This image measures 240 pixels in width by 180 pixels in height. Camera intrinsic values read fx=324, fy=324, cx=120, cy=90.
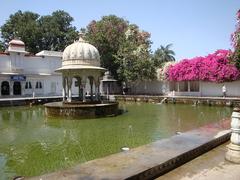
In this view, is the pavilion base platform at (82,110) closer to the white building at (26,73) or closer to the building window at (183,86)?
the white building at (26,73)

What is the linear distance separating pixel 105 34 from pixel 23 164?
3554 centimetres

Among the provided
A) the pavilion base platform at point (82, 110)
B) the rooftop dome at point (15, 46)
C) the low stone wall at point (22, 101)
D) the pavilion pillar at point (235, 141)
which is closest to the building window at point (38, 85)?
the rooftop dome at point (15, 46)

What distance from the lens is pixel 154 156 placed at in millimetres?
7676

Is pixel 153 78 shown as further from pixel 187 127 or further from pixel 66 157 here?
pixel 66 157

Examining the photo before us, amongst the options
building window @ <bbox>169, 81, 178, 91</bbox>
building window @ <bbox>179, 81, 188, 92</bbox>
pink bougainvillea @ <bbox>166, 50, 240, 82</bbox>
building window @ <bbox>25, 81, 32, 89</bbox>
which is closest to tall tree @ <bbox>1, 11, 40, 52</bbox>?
building window @ <bbox>25, 81, 32, 89</bbox>

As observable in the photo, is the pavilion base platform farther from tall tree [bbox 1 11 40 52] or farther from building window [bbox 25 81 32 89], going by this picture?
tall tree [bbox 1 11 40 52]

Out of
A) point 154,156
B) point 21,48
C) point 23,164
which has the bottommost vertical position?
point 23,164

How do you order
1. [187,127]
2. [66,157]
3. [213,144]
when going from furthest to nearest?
1. [187,127]
2. [66,157]
3. [213,144]

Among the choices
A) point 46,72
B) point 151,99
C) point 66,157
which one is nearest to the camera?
point 66,157

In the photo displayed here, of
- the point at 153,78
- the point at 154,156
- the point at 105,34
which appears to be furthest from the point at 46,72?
the point at 154,156

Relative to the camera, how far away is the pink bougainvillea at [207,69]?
1399 inches

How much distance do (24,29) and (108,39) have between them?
59.1ft

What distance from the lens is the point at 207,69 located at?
37500 mm

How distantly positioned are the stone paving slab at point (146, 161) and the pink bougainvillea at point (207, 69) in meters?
26.3
